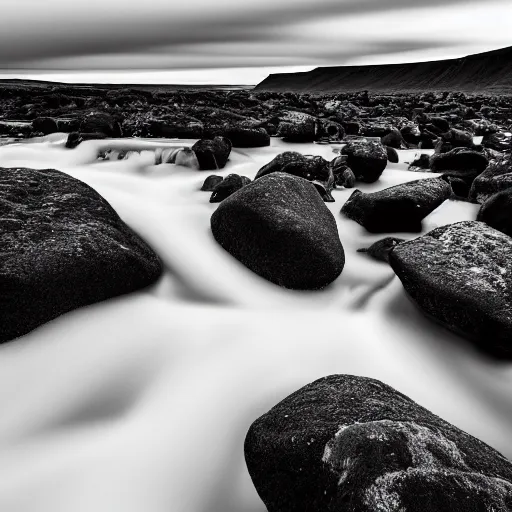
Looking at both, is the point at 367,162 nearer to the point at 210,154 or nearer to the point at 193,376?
the point at 210,154

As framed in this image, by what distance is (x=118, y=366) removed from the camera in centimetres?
163

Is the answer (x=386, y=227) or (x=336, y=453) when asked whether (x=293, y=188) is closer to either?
(x=386, y=227)

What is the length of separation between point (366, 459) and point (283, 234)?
119cm

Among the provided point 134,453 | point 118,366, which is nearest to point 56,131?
point 118,366

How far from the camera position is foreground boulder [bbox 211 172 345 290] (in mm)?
2082

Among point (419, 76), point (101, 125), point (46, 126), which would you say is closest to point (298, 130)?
point (101, 125)

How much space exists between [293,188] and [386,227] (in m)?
0.64

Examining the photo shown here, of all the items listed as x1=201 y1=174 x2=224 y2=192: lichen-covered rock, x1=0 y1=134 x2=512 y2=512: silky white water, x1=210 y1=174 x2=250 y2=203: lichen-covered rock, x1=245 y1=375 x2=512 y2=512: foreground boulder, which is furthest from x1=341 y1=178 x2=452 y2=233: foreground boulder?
x1=245 y1=375 x2=512 y2=512: foreground boulder

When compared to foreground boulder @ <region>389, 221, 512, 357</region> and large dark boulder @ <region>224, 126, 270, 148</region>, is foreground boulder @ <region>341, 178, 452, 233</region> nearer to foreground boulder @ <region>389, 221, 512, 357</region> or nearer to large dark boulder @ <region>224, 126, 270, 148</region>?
foreground boulder @ <region>389, 221, 512, 357</region>

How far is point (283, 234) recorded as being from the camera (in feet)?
6.81

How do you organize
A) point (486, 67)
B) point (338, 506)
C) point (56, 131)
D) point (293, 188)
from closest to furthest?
point (338, 506) → point (293, 188) → point (56, 131) → point (486, 67)

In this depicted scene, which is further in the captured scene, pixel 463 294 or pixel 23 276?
pixel 463 294

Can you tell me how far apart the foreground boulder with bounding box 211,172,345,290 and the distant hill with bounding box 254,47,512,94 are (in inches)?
1418

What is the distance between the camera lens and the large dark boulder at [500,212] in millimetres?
2383
